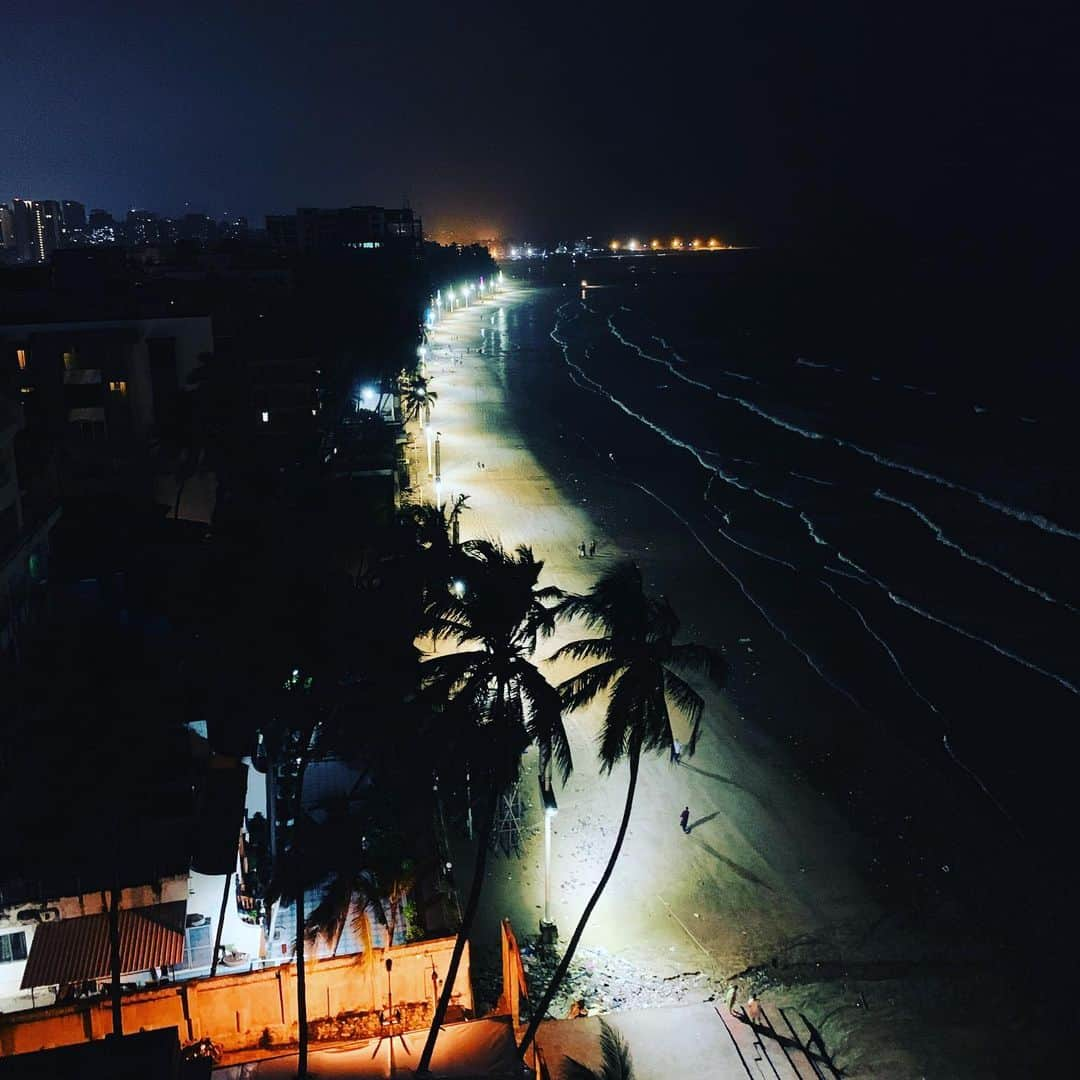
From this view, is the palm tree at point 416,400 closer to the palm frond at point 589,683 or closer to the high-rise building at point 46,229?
the palm frond at point 589,683

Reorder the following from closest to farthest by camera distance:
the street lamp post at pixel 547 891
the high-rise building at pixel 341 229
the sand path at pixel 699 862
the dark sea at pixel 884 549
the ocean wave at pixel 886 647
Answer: the street lamp post at pixel 547 891 < the sand path at pixel 699 862 < the dark sea at pixel 884 549 < the ocean wave at pixel 886 647 < the high-rise building at pixel 341 229

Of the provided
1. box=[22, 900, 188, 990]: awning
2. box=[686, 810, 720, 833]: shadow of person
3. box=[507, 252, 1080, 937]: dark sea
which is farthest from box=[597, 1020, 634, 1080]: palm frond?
box=[507, 252, 1080, 937]: dark sea

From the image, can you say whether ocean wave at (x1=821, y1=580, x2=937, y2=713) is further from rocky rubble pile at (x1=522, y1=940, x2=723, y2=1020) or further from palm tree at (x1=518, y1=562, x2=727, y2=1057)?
palm tree at (x1=518, y1=562, x2=727, y2=1057)

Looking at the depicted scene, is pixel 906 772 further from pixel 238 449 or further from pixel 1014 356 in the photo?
pixel 1014 356

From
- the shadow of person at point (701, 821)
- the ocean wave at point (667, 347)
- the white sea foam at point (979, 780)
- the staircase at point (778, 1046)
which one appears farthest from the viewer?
the ocean wave at point (667, 347)

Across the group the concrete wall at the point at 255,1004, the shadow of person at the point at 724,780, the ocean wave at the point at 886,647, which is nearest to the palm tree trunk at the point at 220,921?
the concrete wall at the point at 255,1004

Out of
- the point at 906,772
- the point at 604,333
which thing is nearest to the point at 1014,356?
the point at 604,333

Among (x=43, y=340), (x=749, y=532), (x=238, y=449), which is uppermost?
(x=43, y=340)
